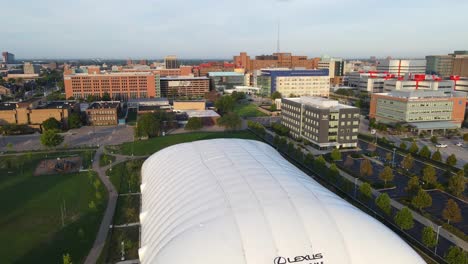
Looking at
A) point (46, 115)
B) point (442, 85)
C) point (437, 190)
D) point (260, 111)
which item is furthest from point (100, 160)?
point (442, 85)

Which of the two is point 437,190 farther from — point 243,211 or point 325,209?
point 243,211

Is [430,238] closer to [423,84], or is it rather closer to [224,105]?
[224,105]

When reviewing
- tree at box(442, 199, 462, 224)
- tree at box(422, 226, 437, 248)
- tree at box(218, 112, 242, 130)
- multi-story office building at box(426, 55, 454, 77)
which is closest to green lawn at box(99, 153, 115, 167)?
tree at box(218, 112, 242, 130)

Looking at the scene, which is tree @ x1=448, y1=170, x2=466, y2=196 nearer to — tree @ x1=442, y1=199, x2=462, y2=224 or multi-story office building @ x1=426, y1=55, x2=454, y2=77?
tree @ x1=442, y1=199, x2=462, y2=224

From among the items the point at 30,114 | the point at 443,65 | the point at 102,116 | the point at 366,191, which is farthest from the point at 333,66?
the point at 366,191

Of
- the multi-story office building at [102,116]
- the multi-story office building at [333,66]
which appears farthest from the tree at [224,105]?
the multi-story office building at [333,66]

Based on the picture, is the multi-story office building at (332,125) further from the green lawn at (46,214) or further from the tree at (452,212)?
the green lawn at (46,214)

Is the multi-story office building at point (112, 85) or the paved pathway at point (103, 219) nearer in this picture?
the paved pathway at point (103, 219)
